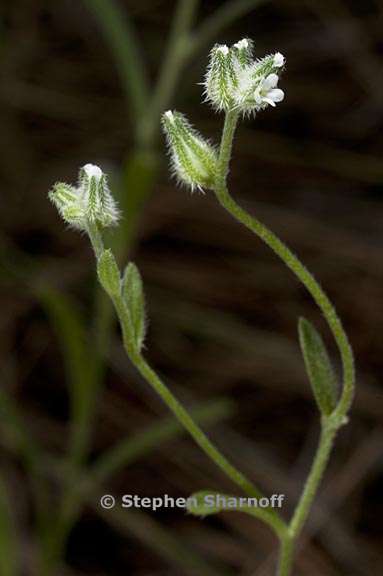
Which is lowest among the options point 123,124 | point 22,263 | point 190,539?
point 190,539

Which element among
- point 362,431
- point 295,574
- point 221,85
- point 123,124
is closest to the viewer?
point 221,85

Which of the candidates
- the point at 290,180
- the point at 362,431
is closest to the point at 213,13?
the point at 290,180

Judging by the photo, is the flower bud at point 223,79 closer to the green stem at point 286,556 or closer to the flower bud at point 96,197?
the flower bud at point 96,197

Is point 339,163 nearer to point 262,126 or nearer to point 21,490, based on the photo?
point 262,126

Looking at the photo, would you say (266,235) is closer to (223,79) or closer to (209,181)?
(209,181)

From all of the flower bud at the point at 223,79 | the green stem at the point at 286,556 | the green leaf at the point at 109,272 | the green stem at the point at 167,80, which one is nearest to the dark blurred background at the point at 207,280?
the green stem at the point at 167,80

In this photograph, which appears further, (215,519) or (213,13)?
(213,13)
